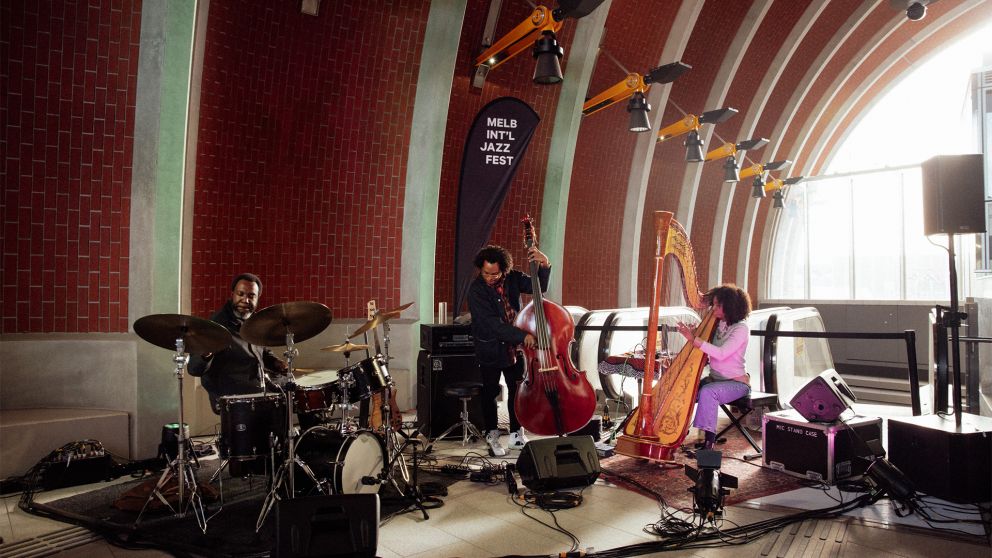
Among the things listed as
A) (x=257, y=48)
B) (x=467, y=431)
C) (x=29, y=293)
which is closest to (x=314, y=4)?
(x=257, y=48)

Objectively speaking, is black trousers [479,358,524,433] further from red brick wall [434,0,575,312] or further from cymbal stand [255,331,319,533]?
red brick wall [434,0,575,312]

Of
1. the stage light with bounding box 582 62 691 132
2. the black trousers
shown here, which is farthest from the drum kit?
the stage light with bounding box 582 62 691 132

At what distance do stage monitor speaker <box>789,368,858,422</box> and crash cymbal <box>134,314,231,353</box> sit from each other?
3928 mm

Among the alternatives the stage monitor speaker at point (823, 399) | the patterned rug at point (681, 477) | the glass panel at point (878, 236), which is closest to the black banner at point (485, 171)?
the patterned rug at point (681, 477)

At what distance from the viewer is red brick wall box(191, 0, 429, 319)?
6.91 meters

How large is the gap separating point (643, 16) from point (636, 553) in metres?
9.73

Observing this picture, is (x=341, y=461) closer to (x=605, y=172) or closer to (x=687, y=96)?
(x=605, y=172)

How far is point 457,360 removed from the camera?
257 inches

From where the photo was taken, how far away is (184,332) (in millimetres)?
3732

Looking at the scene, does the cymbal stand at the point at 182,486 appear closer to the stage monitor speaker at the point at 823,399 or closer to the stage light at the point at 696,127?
the stage monitor speaker at the point at 823,399

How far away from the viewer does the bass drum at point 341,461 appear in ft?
12.8

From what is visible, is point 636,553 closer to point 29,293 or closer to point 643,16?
point 29,293

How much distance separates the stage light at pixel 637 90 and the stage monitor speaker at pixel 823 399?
4.89 m

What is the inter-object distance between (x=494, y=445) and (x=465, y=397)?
478 mm
